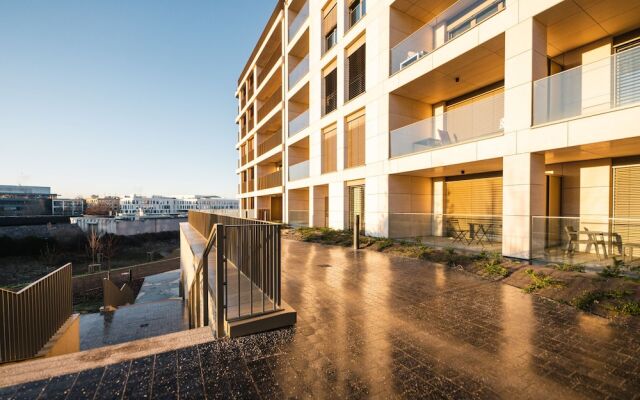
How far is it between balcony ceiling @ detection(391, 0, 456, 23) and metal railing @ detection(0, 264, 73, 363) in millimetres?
15243

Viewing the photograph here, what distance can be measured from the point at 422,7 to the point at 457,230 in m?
9.79

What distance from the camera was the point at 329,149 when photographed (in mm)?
17484

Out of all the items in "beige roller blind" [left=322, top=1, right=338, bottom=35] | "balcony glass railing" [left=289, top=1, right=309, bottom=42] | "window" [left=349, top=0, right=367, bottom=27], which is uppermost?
"balcony glass railing" [left=289, top=1, right=309, bottom=42]

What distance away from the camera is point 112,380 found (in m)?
2.76

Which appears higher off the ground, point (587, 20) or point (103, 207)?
point (587, 20)

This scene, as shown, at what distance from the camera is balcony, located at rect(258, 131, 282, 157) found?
24.1 meters

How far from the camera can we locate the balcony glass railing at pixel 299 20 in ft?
65.2

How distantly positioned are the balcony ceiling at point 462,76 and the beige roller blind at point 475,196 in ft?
13.0

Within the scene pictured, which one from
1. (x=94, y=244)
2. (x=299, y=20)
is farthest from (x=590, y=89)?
(x=94, y=244)

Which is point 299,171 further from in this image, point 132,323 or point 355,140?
point 132,323

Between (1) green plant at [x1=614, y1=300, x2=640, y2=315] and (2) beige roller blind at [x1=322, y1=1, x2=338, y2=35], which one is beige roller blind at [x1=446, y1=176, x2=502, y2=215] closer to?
(1) green plant at [x1=614, y1=300, x2=640, y2=315]

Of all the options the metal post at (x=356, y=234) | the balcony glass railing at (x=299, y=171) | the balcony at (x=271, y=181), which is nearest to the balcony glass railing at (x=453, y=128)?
the metal post at (x=356, y=234)

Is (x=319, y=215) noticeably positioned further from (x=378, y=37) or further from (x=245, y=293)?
(x=245, y=293)

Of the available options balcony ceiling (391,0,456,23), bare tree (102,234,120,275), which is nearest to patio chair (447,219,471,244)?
balcony ceiling (391,0,456,23)
